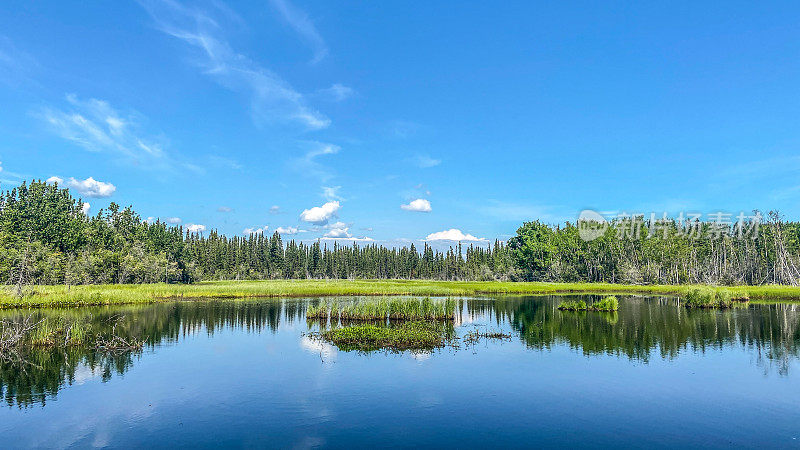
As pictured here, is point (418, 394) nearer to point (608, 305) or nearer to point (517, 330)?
point (517, 330)

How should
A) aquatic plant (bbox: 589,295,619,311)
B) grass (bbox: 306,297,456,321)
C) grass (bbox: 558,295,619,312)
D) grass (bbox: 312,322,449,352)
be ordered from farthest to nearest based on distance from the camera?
1. grass (bbox: 558,295,619,312)
2. aquatic plant (bbox: 589,295,619,311)
3. grass (bbox: 306,297,456,321)
4. grass (bbox: 312,322,449,352)

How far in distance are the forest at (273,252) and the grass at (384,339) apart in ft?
199

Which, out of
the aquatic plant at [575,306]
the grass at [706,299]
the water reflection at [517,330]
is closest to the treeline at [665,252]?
the grass at [706,299]

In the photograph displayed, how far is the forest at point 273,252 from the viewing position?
93.0 m

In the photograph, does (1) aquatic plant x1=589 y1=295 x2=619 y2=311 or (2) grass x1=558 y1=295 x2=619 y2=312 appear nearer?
(1) aquatic plant x1=589 y1=295 x2=619 y2=311

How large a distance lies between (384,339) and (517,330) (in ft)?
47.1

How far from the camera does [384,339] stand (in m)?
33.4

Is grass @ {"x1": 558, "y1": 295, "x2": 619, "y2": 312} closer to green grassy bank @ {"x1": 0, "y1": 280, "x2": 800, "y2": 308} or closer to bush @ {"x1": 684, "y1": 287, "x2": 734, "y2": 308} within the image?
bush @ {"x1": 684, "y1": 287, "x2": 734, "y2": 308}

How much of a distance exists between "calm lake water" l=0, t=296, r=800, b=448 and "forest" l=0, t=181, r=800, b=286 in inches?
2339

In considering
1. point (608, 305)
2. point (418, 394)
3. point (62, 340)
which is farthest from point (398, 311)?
point (608, 305)

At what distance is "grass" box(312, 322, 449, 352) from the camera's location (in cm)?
3231

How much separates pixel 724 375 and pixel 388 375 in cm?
1838

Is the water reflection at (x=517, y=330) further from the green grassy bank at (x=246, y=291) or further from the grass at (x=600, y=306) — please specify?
the green grassy bank at (x=246, y=291)

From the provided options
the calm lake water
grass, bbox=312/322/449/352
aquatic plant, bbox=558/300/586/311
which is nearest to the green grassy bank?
aquatic plant, bbox=558/300/586/311
